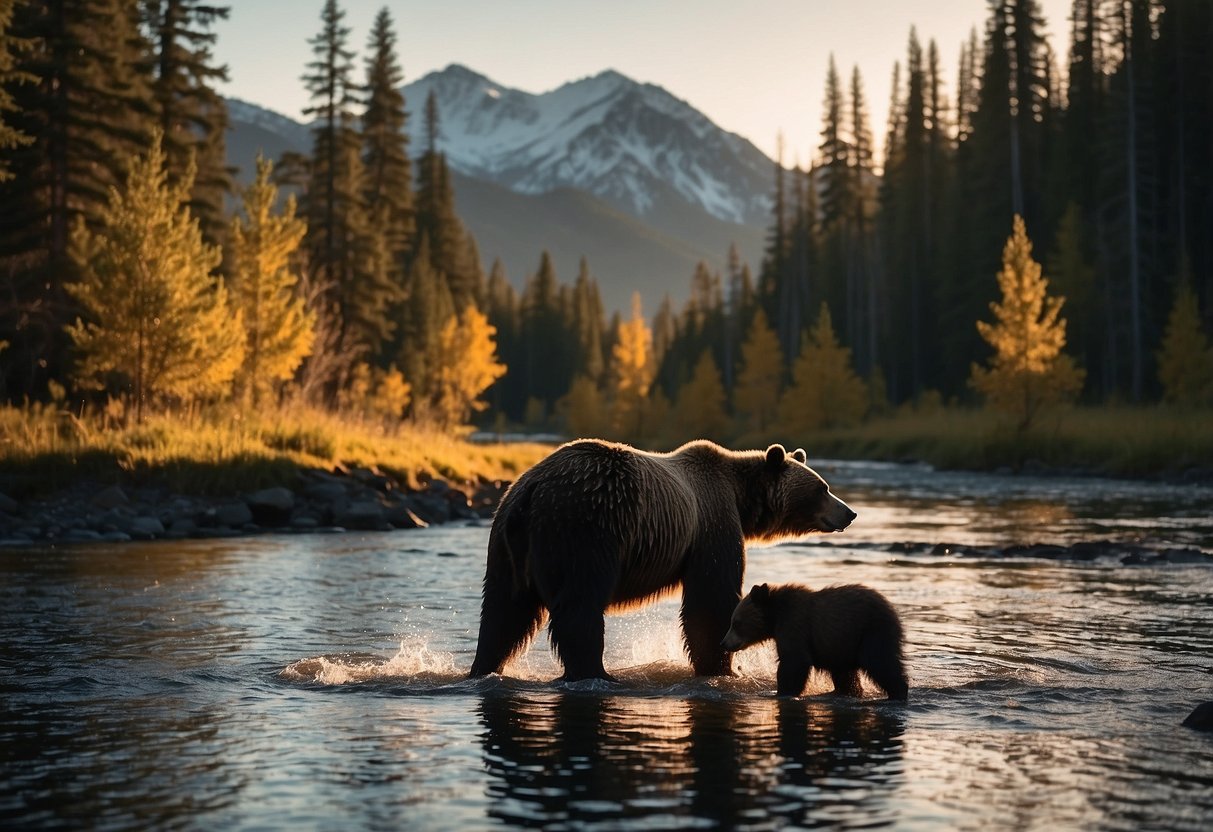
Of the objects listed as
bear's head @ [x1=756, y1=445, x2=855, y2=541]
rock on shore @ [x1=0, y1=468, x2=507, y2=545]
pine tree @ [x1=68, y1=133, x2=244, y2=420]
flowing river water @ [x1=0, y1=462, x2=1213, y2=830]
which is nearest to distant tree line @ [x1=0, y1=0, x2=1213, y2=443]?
pine tree @ [x1=68, y1=133, x2=244, y2=420]

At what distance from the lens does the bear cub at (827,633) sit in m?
8.64

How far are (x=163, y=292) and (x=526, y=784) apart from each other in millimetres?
24884

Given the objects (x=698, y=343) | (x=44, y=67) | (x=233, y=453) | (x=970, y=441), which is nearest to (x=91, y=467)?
(x=233, y=453)

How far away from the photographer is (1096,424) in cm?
4822

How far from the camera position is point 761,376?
81375 mm

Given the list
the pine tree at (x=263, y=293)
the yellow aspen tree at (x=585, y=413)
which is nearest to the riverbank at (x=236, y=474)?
the pine tree at (x=263, y=293)

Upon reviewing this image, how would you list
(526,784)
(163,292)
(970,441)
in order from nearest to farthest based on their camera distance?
(526,784)
(163,292)
(970,441)

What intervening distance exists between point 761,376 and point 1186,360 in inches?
1283

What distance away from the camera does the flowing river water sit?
19.2 ft

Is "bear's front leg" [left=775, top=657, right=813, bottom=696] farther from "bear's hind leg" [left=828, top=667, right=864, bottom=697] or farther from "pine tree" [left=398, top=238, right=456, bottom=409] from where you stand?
"pine tree" [left=398, top=238, right=456, bottom=409]

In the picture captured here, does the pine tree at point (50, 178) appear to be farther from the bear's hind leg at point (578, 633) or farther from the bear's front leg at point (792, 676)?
the bear's front leg at point (792, 676)

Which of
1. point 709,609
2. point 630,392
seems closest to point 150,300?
point 709,609

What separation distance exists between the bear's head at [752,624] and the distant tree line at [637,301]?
22.6m

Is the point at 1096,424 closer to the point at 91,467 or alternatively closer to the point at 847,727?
the point at 91,467
